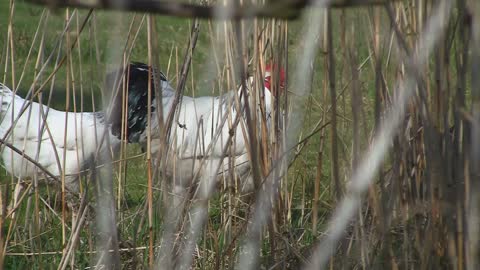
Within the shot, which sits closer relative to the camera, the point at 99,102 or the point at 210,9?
the point at 210,9

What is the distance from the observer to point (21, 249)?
2471 mm

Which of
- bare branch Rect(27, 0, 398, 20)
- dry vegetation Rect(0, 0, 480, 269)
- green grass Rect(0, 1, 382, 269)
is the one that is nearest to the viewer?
bare branch Rect(27, 0, 398, 20)

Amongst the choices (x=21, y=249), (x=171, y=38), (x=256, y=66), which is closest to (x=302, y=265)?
(x=256, y=66)

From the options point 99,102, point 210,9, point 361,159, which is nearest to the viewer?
point 210,9

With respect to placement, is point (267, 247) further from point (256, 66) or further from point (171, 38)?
point (171, 38)

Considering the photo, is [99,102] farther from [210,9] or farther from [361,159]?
[210,9]

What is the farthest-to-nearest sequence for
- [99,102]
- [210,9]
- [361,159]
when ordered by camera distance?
[99,102], [361,159], [210,9]

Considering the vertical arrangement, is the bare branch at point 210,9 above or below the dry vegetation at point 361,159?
above

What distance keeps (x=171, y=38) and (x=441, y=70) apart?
5.49m

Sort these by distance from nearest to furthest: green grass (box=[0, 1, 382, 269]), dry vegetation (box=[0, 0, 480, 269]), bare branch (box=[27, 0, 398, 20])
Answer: bare branch (box=[27, 0, 398, 20])
dry vegetation (box=[0, 0, 480, 269])
green grass (box=[0, 1, 382, 269])

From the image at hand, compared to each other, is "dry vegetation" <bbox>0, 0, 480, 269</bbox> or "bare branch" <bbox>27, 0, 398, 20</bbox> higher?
"bare branch" <bbox>27, 0, 398, 20</bbox>

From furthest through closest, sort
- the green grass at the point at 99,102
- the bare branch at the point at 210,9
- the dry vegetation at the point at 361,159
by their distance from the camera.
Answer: the green grass at the point at 99,102 → the dry vegetation at the point at 361,159 → the bare branch at the point at 210,9

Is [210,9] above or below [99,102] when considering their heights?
above

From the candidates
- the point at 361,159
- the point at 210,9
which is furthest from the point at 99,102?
the point at 210,9
